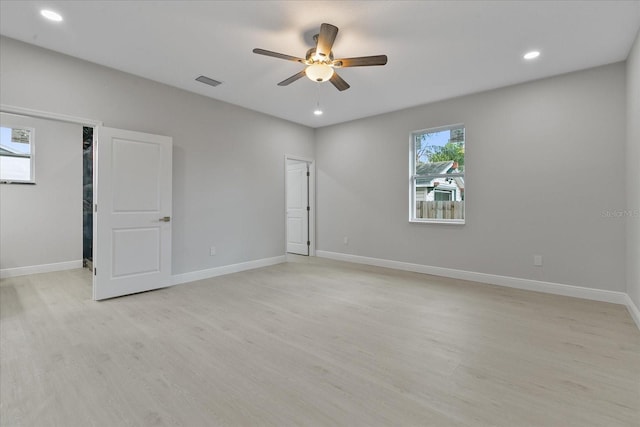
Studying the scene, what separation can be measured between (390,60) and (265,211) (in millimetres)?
3301

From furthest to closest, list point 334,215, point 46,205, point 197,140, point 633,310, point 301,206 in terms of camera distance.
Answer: point 301,206
point 334,215
point 46,205
point 197,140
point 633,310

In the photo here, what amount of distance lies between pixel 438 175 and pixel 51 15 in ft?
16.7

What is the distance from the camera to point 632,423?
154 centimetres

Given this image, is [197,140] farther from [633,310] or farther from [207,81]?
[633,310]

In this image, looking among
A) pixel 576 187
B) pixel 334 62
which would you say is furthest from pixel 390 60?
pixel 576 187

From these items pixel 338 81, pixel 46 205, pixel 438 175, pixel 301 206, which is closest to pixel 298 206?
pixel 301 206

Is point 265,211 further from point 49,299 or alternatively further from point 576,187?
point 576,187

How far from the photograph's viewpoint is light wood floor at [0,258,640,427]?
163cm

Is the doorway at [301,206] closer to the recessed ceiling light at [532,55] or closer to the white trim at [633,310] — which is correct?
the recessed ceiling light at [532,55]

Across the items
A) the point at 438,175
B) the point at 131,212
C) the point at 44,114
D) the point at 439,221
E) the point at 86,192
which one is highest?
the point at 44,114

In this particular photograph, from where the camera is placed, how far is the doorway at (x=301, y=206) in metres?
6.53

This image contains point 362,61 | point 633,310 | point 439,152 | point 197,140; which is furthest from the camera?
point 439,152

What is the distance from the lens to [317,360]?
7.14 ft

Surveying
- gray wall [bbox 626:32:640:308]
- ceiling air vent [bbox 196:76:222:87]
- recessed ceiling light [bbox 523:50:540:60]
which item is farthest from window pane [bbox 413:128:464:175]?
ceiling air vent [bbox 196:76:222:87]
